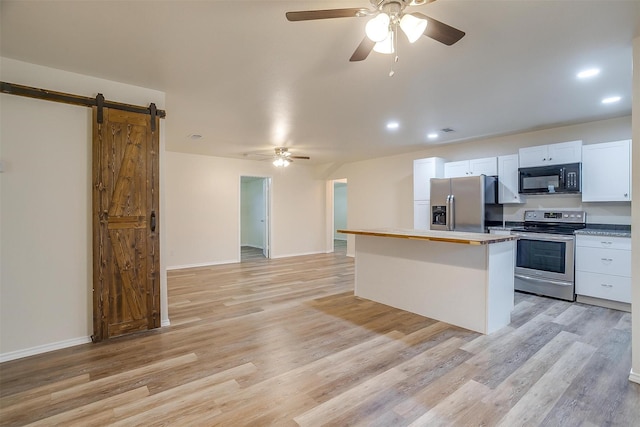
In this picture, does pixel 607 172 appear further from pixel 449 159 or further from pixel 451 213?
pixel 449 159

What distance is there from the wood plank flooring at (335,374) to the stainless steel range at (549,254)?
49 cm

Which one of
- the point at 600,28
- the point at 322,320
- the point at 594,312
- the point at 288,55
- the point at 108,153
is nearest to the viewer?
the point at 600,28

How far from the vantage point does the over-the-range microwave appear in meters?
4.14

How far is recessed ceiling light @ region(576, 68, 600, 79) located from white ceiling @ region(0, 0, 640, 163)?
0.20 ft

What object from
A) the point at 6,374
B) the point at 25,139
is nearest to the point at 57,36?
the point at 25,139

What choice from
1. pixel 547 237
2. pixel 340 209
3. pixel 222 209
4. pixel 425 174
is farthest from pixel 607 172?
pixel 340 209

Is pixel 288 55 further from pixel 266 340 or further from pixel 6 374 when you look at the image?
pixel 6 374

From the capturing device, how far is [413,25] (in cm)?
164

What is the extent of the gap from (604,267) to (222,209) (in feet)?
21.5

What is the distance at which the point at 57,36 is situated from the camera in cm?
222

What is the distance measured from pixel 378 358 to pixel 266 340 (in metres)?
1.04

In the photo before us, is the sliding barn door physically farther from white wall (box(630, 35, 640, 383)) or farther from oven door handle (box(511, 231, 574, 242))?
oven door handle (box(511, 231, 574, 242))

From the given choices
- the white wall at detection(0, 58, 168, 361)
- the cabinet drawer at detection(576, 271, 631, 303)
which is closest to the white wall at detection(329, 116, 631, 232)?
the cabinet drawer at detection(576, 271, 631, 303)

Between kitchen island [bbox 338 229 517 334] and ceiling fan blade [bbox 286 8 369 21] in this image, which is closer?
ceiling fan blade [bbox 286 8 369 21]
